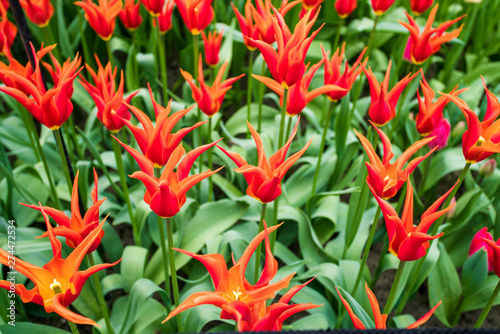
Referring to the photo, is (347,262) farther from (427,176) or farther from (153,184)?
(153,184)

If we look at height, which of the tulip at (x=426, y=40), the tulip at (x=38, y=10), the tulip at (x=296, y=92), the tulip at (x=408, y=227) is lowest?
the tulip at (x=408, y=227)

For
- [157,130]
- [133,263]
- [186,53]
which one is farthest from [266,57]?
[186,53]

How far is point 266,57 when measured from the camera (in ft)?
3.40

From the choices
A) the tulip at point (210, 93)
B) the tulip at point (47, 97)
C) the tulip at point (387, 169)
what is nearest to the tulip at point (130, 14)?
the tulip at point (210, 93)

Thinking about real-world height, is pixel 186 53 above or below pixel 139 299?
above

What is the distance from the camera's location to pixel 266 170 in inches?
35.7

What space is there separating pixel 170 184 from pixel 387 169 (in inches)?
17.4

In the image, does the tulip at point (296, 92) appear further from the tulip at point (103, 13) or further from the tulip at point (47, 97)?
the tulip at point (103, 13)

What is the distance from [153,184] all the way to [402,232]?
43 cm

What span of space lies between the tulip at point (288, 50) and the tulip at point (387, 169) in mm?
218

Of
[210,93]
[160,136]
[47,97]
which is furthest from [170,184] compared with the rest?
[210,93]

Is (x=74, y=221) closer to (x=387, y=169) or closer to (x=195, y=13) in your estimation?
(x=387, y=169)

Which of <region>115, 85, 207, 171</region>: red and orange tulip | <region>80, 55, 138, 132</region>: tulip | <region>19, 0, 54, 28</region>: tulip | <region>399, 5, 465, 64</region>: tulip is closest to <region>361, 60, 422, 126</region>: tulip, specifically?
<region>399, 5, 465, 64</region>: tulip

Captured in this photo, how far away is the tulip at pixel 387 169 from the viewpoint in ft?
3.01
